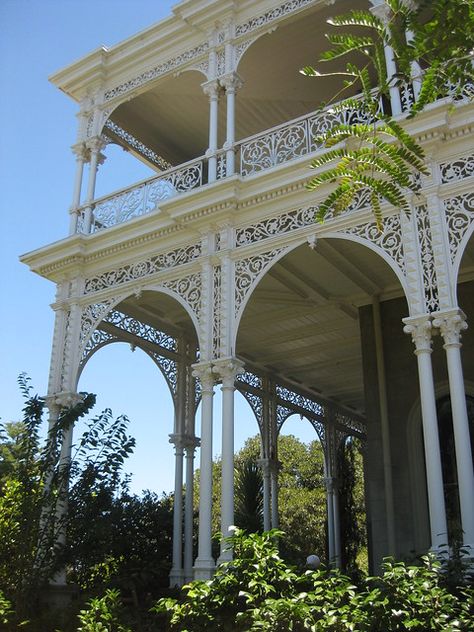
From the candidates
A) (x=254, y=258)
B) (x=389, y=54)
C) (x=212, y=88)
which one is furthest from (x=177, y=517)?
(x=389, y=54)

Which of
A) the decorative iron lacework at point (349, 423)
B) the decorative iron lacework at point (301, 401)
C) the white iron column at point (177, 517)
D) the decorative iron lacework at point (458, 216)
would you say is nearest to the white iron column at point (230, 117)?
the decorative iron lacework at point (458, 216)

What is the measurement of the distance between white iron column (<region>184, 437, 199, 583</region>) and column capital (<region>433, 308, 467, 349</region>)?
602 centimetres

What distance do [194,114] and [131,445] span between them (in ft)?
21.0

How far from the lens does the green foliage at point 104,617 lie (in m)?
7.00

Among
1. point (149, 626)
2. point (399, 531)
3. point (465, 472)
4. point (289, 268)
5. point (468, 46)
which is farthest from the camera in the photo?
point (289, 268)

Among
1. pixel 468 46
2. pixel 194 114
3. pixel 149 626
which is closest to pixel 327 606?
pixel 149 626

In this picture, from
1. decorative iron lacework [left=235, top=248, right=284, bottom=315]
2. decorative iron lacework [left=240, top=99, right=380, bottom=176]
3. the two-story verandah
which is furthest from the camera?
decorative iron lacework [left=240, top=99, right=380, bottom=176]

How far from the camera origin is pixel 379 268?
10930mm

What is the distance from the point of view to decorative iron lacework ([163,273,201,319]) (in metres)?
9.71

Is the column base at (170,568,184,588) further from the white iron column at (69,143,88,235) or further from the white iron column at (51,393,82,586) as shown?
the white iron column at (69,143,88,235)

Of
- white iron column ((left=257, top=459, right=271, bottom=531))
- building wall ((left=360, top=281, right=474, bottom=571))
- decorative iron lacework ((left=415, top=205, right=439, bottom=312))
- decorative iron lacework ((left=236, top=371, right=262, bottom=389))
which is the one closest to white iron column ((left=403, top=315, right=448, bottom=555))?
decorative iron lacework ((left=415, top=205, right=439, bottom=312))

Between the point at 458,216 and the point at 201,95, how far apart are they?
6.23 meters

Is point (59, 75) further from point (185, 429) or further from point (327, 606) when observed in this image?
point (327, 606)

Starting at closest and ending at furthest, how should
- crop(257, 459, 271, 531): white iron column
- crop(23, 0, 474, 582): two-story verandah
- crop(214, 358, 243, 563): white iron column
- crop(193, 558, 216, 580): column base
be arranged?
crop(23, 0, 474, 582): two-story verandah
crop(193, 558, 216, 580): column base
crop(214, 358, 243, 563): white iron column
crop(257, 459, 271, 531): white iron column
